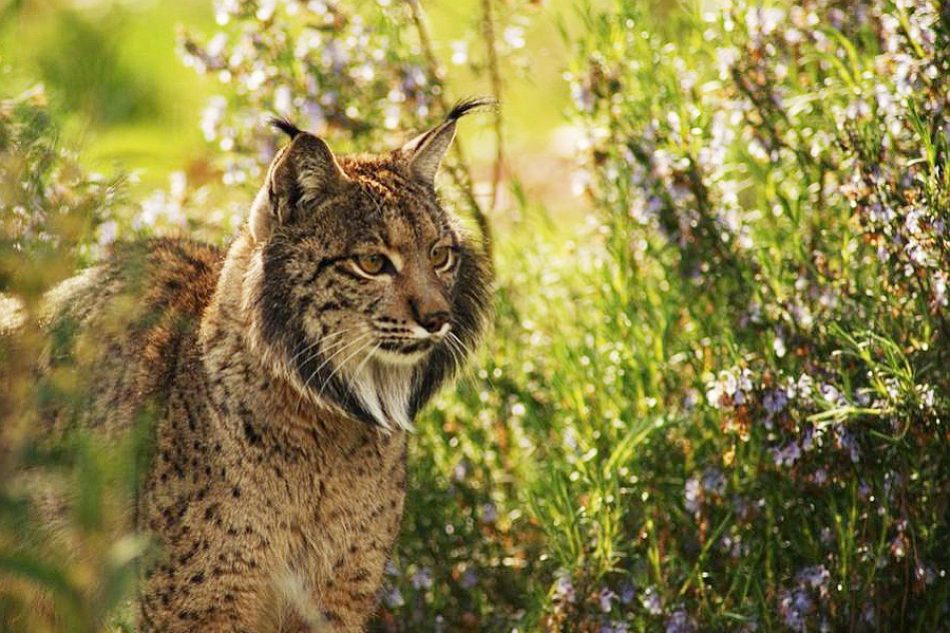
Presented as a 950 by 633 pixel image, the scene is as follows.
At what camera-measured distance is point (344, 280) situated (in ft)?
12.9

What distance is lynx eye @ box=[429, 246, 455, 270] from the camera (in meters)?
4.10

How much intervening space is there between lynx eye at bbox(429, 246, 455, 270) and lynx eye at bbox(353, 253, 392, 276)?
0.56ft

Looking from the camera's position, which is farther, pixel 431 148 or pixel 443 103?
pixel 443 103

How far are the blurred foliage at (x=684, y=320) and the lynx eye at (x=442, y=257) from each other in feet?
2.54

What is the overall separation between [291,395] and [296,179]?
0.60m

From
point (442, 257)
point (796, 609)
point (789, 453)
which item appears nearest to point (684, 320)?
point (789, 453)

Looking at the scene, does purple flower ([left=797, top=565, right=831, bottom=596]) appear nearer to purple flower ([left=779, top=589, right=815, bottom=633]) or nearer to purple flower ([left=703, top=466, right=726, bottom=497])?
purple flower ([left=779, top=589, right=815, bottom=633])

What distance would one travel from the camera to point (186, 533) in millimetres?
3922

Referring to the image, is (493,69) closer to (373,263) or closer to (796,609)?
(373,263)

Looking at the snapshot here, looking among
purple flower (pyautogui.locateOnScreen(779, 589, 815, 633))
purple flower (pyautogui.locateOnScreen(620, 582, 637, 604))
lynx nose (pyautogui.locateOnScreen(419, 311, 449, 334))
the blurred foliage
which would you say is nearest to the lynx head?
lynx nose (pyautogui.locateOnScreen(419, 311, 449, 334))

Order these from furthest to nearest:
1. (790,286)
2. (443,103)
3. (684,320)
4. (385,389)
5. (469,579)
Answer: (443,103) → (684,320) → (469,579) → (790,286) → (385,389)

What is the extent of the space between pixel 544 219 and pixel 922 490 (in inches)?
76.9

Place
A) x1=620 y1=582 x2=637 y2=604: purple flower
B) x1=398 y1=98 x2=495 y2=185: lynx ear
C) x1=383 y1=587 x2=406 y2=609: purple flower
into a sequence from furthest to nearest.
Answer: x1=383 y1=587 x2=406 y2=609: purple flower
x1=620 y1=582 x2=637 y2=604: purple flower
x1=398 y1=98 x2=495 y2=185: lynx ear

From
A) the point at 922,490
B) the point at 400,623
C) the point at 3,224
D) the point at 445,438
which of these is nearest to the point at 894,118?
the point at 922,490
